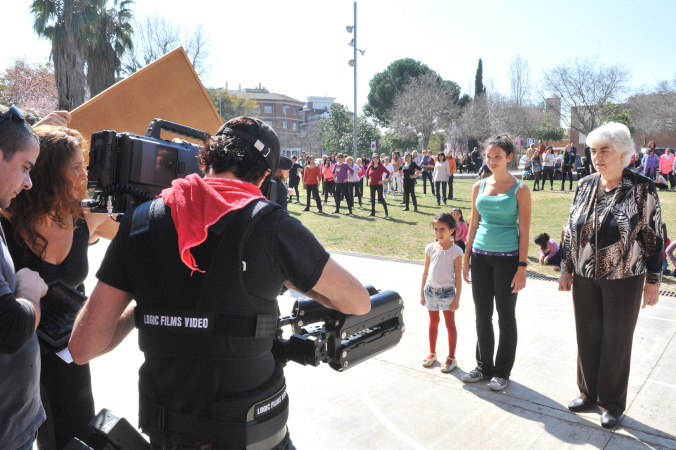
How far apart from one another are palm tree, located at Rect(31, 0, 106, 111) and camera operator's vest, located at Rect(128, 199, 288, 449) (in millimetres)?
26445

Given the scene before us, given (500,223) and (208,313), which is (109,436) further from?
(500,223)

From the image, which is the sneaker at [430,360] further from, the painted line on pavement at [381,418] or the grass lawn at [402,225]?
the grass lawn at [402,225]

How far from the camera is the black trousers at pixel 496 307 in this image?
3994 mm

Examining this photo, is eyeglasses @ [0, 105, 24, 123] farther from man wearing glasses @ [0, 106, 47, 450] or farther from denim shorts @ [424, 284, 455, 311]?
denim shorts @ [424, 284, 455, 311]

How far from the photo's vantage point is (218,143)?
173cm

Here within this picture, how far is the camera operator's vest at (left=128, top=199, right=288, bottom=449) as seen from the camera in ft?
5.10

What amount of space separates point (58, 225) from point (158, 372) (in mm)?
1113

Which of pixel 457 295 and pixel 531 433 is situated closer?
pixel 531 433

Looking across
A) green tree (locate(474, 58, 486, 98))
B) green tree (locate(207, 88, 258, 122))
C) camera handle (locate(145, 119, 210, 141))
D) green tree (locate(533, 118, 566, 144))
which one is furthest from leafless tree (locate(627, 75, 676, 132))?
camera handle (locate(145, 119, 210, 141))

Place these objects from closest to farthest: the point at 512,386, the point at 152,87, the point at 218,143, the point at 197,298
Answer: the point at 197,298
the point at 218,143
the point at 512,386
the point at 152,87

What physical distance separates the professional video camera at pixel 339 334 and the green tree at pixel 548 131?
52643mm

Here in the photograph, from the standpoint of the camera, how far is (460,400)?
153 inches

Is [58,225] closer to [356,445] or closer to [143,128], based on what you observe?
[356,445]

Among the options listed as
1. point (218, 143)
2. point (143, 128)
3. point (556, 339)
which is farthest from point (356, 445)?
point (143, 128)
